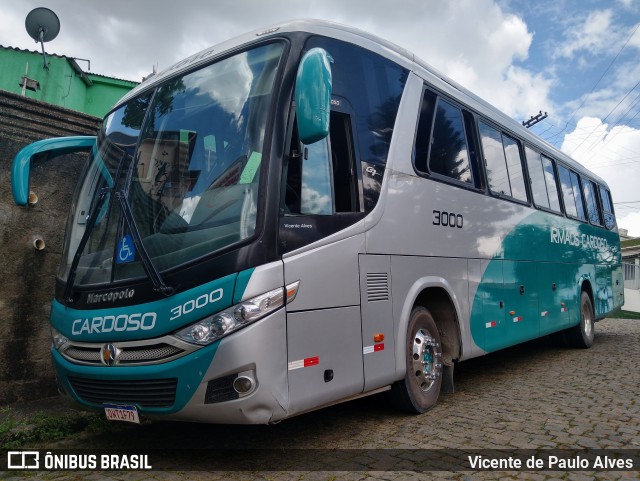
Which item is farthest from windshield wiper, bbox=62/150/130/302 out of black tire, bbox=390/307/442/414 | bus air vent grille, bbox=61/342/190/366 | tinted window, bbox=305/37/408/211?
black tire, bbox=390/307/442/414

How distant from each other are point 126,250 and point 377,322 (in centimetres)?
211

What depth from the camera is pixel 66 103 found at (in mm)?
17016

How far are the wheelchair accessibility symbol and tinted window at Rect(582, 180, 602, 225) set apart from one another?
10.2 meters

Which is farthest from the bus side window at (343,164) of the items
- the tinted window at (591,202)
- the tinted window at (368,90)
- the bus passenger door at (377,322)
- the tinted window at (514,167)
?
the tinted window at (591,202)

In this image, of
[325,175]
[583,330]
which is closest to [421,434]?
[325,175]

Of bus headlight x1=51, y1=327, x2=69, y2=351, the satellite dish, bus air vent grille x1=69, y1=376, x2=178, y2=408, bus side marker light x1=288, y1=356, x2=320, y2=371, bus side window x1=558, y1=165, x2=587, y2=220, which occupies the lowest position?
bus air vent grille x1=69, y1=376, x2=178, y2=408

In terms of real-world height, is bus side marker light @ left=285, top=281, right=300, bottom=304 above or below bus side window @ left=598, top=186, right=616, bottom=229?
below

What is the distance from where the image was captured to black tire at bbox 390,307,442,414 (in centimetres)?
505

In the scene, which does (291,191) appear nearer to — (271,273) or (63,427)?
(271,273)

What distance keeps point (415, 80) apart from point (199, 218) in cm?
297

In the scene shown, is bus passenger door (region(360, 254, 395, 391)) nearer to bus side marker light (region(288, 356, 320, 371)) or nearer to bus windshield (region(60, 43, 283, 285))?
bus side marker light (region(288, 356, 320, 371))

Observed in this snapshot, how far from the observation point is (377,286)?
4.64 meters

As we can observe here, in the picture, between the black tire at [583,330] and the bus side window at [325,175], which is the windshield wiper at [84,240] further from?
the black tire at [583,330]

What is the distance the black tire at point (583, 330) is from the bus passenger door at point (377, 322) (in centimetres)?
701
